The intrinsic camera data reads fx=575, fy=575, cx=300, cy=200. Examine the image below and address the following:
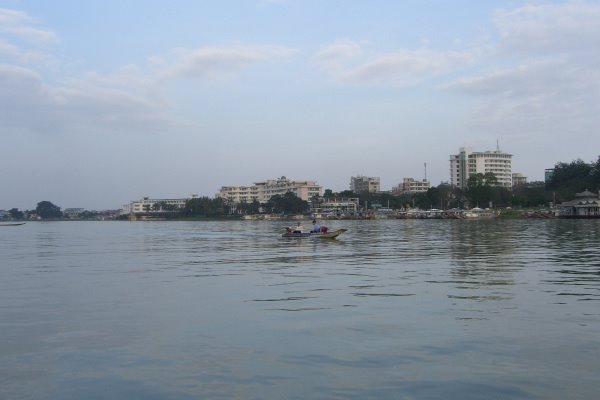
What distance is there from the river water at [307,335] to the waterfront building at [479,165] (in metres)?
164

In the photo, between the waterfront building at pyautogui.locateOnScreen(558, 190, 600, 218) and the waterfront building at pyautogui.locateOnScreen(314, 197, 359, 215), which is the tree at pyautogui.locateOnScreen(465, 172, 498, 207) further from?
the waterfront building at pyautogui.locateOnScreen(314, 197, 359, 215)

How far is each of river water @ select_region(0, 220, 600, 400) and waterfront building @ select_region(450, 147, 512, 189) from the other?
164 meters

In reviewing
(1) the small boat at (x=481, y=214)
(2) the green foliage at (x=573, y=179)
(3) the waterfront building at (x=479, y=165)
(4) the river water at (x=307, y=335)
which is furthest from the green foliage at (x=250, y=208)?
(4) the river water at (x=307, y=335)

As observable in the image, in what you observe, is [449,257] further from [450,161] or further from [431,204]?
[450,161]

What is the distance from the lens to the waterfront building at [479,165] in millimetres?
179750

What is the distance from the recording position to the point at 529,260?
26.3 meters

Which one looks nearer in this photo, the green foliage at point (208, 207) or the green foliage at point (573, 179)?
the green foliage at point (573, 179)

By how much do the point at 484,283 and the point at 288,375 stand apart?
→ 11.2 m

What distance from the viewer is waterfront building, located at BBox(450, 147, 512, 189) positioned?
17975cm

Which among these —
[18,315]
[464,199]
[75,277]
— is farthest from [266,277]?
[464,199]

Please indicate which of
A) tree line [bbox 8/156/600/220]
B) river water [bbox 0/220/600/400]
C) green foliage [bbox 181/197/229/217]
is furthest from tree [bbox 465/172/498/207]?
river water [bbox 0/220/600/400]

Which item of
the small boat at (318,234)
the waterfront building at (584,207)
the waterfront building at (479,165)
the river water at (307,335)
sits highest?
the waterfront building at (479,165)

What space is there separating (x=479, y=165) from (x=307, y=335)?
176750 mm

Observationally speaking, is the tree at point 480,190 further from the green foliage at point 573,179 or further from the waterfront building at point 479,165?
the waterfront building at point 479,165
